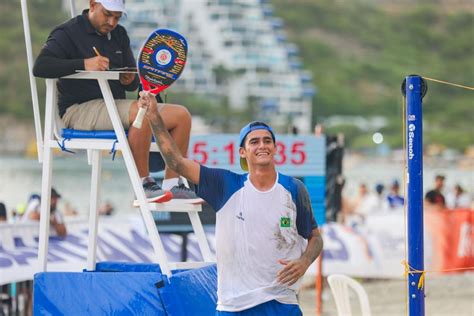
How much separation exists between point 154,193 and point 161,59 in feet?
2.81

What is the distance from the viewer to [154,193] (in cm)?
631

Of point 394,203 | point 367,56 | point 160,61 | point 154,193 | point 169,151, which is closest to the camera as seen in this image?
point 169,151

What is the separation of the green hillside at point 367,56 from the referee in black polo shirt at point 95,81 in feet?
264

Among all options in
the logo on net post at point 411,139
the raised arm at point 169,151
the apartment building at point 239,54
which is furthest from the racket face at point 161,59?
the apartment building at point 239,54

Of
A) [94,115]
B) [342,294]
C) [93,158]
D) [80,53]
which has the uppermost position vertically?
[80,53]

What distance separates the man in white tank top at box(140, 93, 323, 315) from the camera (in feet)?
17.5

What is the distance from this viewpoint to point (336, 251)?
549 inches

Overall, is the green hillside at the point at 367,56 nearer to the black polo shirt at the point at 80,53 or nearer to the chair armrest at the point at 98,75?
the black polo shirt at the point at 80,53

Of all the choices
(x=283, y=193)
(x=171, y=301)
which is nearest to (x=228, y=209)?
(x=283, y=193)

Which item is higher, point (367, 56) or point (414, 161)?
point (367, 56)

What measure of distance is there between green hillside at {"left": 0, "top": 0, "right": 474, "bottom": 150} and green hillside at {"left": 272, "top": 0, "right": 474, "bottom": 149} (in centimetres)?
A: 9

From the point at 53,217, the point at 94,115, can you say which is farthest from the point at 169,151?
the point at 53,217

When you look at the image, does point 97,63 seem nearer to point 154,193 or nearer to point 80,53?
point 80,53

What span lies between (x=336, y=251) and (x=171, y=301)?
8.06 metres
